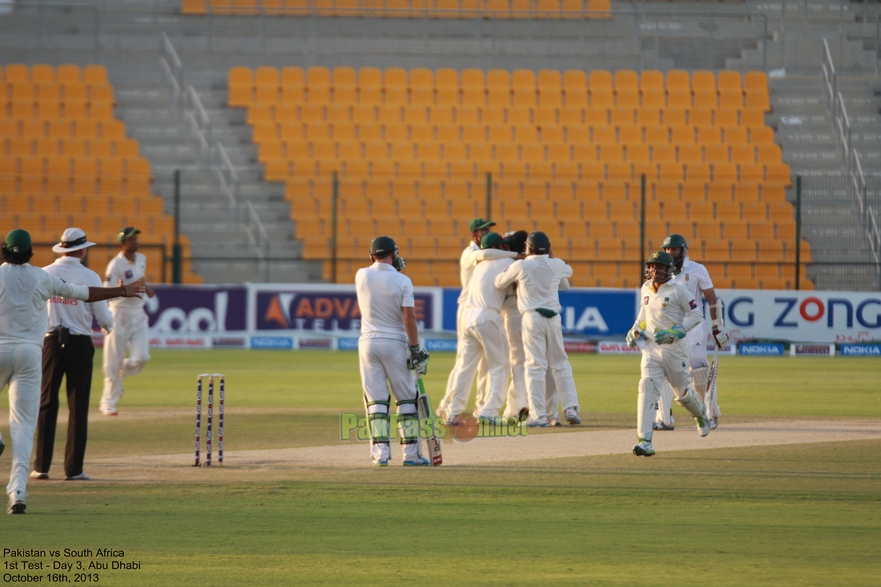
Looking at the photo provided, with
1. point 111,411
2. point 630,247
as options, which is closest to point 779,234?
point 630,247

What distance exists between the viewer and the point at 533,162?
30.4 m

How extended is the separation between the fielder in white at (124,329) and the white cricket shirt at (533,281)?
16.0ft

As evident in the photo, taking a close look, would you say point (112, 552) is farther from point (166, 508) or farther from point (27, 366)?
point (27, 366)

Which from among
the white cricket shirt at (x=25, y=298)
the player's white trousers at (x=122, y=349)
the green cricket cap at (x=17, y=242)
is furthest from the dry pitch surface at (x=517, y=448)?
the player's white trousers at (x=122, y=349)

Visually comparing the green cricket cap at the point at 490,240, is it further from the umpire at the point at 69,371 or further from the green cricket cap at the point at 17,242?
the green cricket cap at the point at 17,242

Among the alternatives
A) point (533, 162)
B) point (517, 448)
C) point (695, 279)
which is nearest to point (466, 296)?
point (517, 448)

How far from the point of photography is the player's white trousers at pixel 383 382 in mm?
9977

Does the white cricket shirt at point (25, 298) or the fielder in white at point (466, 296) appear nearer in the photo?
the white cricket shirt at point (25, 298)

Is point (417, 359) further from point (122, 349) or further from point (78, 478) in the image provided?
point (122, 349)

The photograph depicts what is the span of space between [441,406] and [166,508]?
555cm

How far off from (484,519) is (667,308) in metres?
3.77

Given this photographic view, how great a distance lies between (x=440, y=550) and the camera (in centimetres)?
688

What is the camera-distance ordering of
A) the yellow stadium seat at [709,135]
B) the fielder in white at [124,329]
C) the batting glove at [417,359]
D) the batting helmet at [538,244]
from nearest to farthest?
the batting glove at [417,359]
the batting helmet at [538,244]
the fielder in white at [124,329]
the yellow stadium seat at [709,135]

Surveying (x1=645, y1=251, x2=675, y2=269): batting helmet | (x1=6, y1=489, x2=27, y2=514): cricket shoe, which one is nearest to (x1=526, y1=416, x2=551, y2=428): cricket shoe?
(x1=645, y1=251, x2=675, y2=269): batting helmet
